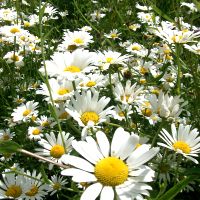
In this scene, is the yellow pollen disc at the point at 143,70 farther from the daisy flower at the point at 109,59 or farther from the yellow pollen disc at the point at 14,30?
the yellow pollen disc at the point at 14,30

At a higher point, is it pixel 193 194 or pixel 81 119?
pixel 81 119

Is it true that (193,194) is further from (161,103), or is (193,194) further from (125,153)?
(125,153)

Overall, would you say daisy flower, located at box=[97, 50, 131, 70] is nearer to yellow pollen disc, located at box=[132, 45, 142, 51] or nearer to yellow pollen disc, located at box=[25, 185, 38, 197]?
yellow pollen disc, located at box=[25, 185, 38, 197]

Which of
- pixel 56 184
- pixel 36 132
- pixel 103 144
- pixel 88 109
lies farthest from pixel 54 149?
pixel 103 144

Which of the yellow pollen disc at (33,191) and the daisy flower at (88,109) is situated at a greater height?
the daisy flower at (88,109)

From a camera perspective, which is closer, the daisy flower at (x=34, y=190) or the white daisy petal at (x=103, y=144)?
the white daisy petal at (x=103, y=144)

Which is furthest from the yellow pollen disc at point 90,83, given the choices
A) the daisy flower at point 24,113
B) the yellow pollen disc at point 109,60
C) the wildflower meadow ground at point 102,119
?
the daisy flower at point 24,113

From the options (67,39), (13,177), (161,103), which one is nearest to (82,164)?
(161,103)

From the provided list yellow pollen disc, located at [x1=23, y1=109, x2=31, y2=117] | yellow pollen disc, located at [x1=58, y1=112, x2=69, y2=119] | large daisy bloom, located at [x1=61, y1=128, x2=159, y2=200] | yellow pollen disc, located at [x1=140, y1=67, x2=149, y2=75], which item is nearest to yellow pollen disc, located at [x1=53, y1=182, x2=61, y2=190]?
yellow pollen disc, located at [x1=58, y1=112, x2=69, y2=119]
